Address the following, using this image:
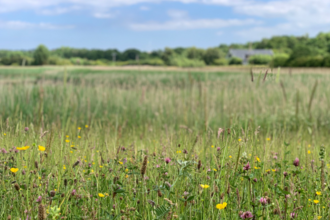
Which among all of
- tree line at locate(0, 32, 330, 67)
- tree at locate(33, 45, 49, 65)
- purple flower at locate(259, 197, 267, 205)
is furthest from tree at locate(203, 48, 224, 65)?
purple flower at locate(259, 197, 267, 205)

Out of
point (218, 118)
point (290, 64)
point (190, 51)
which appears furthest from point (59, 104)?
point (190, 51)

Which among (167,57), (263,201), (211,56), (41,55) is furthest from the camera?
(211,56)

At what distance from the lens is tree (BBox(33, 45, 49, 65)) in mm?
55969

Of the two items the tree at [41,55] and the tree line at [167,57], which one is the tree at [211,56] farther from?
the tree at [41,55]

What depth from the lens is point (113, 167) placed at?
2.03m

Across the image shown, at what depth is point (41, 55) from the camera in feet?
183

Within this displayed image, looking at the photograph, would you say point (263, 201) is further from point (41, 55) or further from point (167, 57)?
point (41, 55)

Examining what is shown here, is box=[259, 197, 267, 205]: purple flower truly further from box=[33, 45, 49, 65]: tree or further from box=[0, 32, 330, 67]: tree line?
box=[33, 45, 49, 65]: tree

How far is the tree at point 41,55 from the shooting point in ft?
184

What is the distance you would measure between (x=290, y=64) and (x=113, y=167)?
4849 cm

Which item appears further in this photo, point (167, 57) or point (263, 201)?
point (167, 57)

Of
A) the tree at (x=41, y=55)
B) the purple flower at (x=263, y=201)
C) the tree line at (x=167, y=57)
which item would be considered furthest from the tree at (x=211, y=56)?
the purple flower at (x=263, y=201)

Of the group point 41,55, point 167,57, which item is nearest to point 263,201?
point 167,57

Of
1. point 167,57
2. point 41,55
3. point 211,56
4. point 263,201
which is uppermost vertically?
point 211,56
